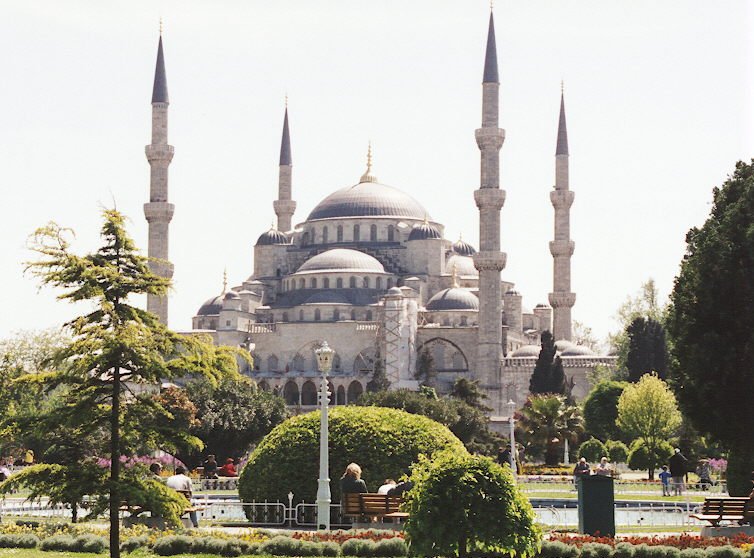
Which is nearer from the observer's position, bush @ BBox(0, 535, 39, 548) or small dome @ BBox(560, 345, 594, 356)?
bush @ BBox(0, 535, 39, 548)

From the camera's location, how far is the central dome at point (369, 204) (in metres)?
88.1

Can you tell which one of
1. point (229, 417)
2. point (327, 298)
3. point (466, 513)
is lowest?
point (466, 513)

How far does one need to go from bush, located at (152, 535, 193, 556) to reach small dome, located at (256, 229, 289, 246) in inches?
2769

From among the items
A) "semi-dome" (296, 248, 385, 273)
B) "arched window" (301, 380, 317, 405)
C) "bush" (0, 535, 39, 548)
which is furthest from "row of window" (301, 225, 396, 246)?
"bush" (0, 535, 39, 548)

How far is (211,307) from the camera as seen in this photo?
86375mm

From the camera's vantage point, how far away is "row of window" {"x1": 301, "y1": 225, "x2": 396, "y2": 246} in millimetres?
87312

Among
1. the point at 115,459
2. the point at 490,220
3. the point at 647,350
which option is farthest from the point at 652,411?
the point at 115,459

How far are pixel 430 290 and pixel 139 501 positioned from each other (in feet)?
224

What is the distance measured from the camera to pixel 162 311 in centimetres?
6800

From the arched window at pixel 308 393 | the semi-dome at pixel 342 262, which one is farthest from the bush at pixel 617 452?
the semi-dome at pixel 342 262

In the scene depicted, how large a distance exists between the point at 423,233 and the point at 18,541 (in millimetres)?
67164

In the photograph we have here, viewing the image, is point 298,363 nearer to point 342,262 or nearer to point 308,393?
point 308,393

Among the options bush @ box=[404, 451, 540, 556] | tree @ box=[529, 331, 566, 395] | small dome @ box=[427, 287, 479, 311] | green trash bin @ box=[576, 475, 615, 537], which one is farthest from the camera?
small dome @ box=[427, 287, 479, 311]

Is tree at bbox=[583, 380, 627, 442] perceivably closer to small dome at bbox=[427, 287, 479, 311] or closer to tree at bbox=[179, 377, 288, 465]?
tree at bbox=[179, 377, 288, 465]
